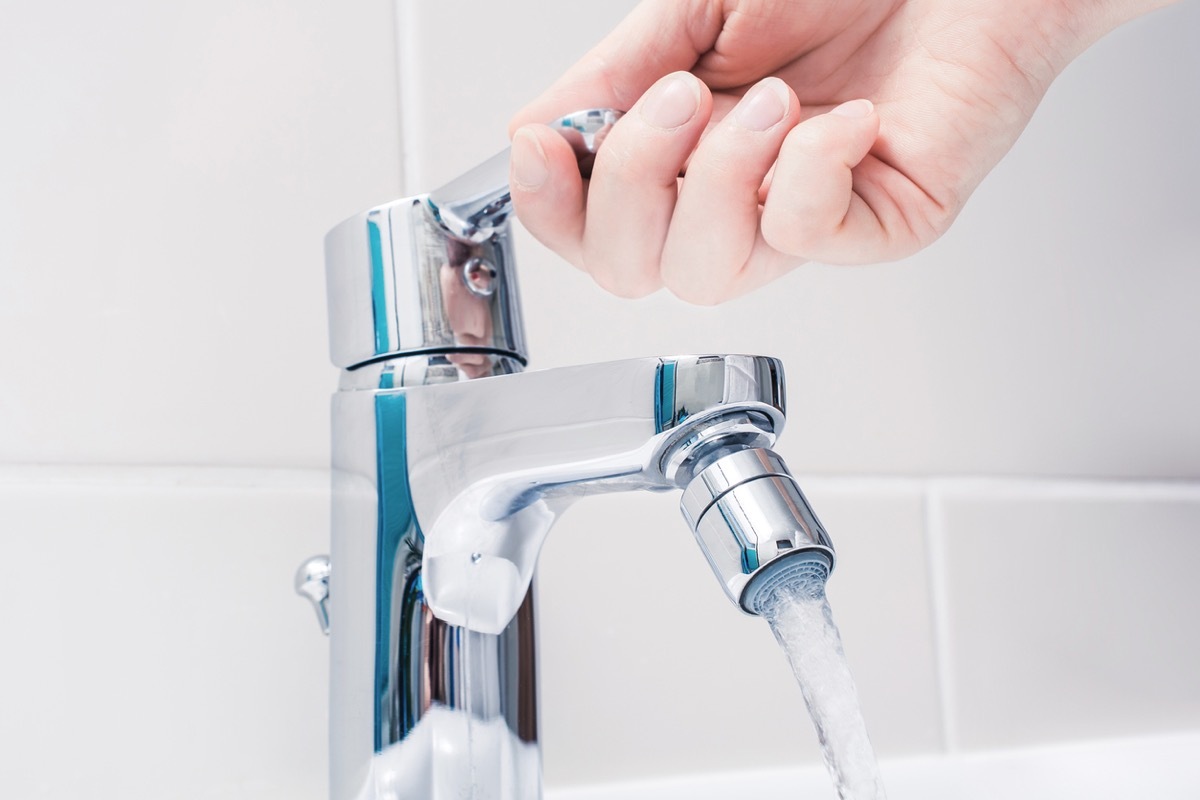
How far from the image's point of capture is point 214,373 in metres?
0.38

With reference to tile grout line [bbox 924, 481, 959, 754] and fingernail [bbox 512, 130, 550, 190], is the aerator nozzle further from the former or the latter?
tile grout line [bbox 924, 481, 959, 754]

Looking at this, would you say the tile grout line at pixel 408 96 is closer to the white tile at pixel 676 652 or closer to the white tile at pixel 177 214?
the white tile at pixel 177 214

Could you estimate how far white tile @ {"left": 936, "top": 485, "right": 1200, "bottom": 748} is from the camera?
1.70 feet

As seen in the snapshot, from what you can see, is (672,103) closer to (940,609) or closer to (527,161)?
(527,161)

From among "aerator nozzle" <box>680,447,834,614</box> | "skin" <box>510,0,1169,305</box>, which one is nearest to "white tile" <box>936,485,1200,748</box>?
"skin" <box>510,0,1169,305</box>

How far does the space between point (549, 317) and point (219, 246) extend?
14cm

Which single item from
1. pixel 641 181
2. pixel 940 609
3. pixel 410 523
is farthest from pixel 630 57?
pixel 940 609

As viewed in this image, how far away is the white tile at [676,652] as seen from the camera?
0.43 metres

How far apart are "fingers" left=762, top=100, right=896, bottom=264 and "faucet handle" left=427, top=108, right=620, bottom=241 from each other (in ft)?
0.17

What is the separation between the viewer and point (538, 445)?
252 mm

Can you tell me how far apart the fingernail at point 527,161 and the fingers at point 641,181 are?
2 centimetres

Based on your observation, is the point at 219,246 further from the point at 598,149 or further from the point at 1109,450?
the point at 1109,450

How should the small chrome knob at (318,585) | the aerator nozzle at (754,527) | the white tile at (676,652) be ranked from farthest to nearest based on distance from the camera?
the white tile at (676,652) < the small chrome knob at (318,585) < the aerator nozzle at (754,527)

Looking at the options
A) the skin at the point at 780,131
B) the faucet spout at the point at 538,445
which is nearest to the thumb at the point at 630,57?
the skin at the point at 780,131
